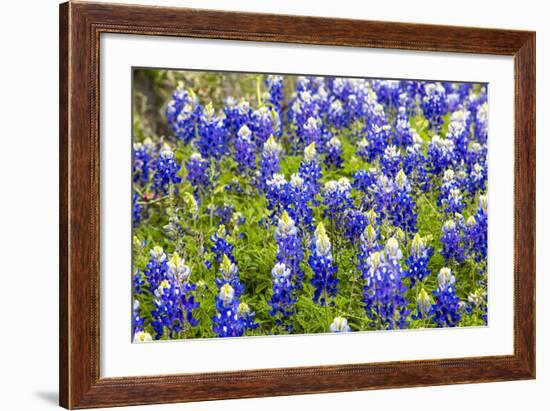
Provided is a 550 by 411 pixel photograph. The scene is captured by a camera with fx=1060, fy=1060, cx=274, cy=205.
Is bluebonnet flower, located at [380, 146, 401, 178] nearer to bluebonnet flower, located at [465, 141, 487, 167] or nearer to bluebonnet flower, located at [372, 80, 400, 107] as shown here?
bluebonnet flower, located at [465, 141, 487, 167]

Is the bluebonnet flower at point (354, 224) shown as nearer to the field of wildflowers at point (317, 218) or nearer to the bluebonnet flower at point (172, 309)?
the field of wildflowers at point (317, 218)

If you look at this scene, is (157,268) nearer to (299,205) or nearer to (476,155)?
(299,205)

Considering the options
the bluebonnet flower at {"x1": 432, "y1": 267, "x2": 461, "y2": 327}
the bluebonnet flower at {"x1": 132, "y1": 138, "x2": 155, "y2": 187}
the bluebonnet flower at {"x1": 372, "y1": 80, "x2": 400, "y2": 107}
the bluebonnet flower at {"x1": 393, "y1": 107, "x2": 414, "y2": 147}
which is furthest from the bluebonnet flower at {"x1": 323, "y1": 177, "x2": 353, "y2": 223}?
the bluebonnet flower at {"x1": 132, "y1": 138, "x2": 155, "y2": 187}

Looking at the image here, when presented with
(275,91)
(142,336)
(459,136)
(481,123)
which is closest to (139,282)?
(142,336)

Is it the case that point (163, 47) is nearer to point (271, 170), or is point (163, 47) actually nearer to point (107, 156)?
point (107, 156)

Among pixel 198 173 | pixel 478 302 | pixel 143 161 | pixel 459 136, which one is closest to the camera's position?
pixel 478 302

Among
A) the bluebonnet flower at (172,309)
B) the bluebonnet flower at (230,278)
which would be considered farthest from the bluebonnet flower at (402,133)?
the bluebonnet flower at (172,309)
